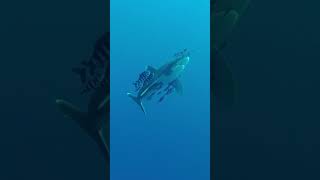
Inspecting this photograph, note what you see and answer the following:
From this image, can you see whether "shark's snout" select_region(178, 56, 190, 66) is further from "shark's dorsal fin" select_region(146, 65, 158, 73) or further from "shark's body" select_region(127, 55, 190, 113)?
"shark's dorsal fin" select_region(146, 65, 158, 73)
